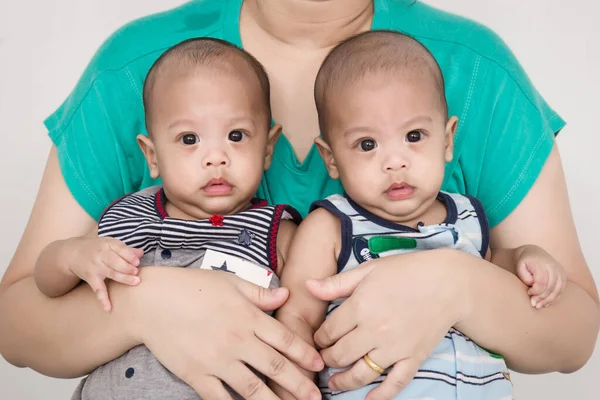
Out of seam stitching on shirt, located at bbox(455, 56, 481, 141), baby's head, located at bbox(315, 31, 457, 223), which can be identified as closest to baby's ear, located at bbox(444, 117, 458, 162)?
baby's head, located at bbox(315, 31, 457, 223)

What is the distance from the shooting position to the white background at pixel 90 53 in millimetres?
2699

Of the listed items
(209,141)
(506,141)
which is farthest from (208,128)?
(506,141)

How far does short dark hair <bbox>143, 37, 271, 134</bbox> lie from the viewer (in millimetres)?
1633

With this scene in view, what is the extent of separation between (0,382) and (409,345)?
5.18 ft

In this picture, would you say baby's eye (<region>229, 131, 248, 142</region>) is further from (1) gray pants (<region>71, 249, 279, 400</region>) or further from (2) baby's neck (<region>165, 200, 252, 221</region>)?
(1) gray pants (<region>71, 249, 279, 400</region>)

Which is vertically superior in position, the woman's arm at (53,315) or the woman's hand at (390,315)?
the woman's hand at (390,315)

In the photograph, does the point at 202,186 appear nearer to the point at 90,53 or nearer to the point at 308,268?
the point at 308,268

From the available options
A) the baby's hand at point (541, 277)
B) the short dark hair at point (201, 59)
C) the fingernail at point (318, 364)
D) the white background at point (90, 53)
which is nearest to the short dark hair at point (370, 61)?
the short dark hair at point (201, 59)

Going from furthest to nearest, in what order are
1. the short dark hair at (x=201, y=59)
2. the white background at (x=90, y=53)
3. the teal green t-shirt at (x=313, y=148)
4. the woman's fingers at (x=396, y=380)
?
1. the white background at (x=90, y=53)
2. the teal green t-shirt at (x=313, y=148)
3. the short dark hair at (x=201, y=59)
4. the woman's fingers at (x=396, y=380)

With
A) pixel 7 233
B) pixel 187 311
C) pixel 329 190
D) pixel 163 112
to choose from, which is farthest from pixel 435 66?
pixel 7 233

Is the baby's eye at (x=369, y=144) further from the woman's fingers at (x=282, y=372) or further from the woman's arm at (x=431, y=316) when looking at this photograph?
the woman's fingers at (x=282, y=372)

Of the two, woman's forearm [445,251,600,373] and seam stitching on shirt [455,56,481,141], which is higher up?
seam stitching on shirt [455,56,481,141]

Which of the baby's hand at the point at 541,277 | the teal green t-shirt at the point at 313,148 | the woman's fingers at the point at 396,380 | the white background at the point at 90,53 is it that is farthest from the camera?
the white background at the point at 90,53

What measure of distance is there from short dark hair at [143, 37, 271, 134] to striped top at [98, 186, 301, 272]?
0.62 feet
